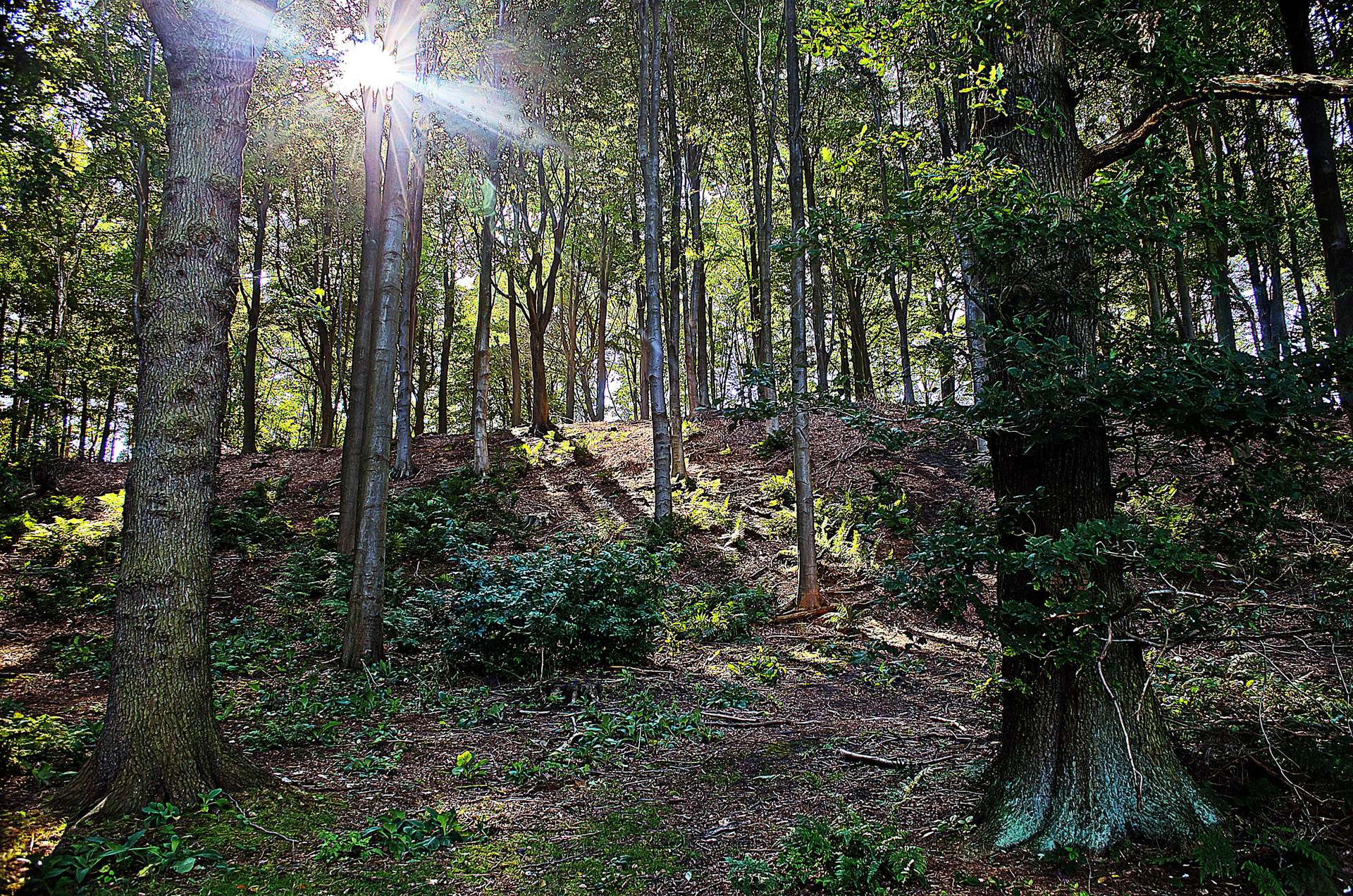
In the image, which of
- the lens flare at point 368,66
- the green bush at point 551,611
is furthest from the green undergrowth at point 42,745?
the lens flare at point 368,66

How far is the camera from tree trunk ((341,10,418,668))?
6.80 meters

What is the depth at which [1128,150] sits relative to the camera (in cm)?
372

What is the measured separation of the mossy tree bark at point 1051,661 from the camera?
3.21 m

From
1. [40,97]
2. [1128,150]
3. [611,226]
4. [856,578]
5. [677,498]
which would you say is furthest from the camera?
[611,226]

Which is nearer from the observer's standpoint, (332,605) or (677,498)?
(332,605)

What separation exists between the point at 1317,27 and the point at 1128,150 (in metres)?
6.60

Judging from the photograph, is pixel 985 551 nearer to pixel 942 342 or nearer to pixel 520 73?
pixel 942 342

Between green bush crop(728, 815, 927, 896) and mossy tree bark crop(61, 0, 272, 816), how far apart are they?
297cm

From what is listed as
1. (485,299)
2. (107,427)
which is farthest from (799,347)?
(107,427)

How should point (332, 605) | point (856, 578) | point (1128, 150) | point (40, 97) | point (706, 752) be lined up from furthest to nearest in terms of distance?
point (856, 578), point (332, 605), point (40, 97), point (706, 752), point (1128, 150)

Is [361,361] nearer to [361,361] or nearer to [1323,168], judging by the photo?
[361,361]

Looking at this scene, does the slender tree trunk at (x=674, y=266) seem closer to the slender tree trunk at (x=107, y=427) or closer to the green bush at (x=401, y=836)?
the green bush at (x=401, y=836)

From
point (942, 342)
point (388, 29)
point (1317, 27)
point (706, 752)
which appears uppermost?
point (388, 29)

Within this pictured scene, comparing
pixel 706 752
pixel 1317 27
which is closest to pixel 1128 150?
pixel 706 752
